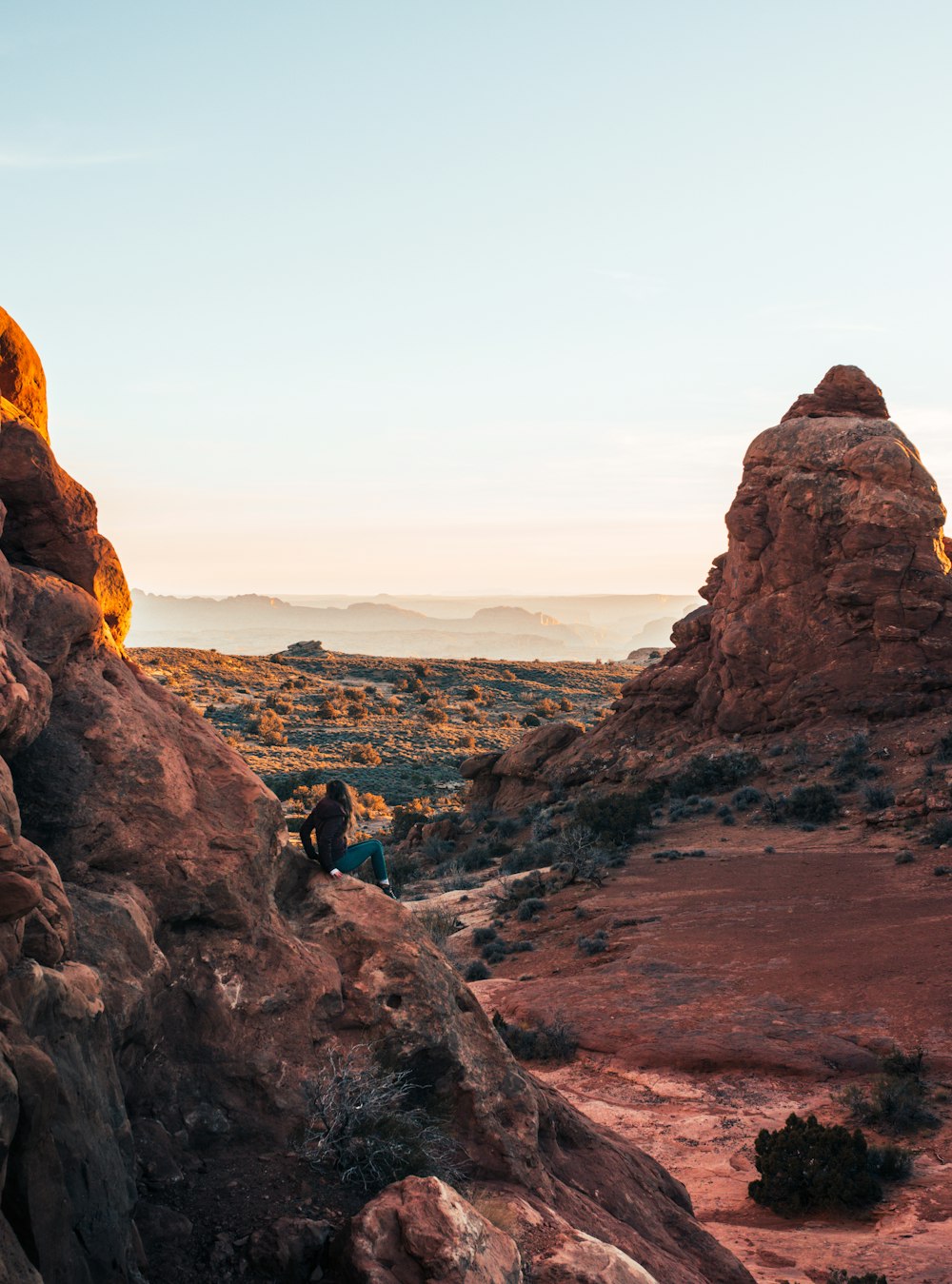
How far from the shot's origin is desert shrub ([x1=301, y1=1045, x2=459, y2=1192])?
20.5 feet

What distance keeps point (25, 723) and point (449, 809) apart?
124 ft

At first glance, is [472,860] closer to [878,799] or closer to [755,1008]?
[878,799]

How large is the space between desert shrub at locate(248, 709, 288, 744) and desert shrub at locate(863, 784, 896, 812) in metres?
33.2

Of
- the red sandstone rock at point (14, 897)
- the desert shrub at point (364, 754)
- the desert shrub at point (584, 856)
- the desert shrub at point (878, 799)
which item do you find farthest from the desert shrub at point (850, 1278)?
the desert shrub at point (364, 754)

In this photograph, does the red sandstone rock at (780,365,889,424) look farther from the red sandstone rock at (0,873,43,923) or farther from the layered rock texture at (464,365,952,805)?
the red sandstone rock at (0,873,43,923)

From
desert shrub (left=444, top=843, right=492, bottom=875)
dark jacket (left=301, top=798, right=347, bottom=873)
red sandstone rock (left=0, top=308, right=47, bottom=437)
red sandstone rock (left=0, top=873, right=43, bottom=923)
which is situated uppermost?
red sandstone rock (left=0, top=308, right=47, bottom=437)

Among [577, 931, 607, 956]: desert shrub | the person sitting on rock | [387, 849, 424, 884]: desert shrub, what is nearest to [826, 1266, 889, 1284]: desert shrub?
the person sitting on rock

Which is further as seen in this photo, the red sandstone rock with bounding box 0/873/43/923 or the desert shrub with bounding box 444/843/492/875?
the desert shrub with bounding box 444/843/492/875

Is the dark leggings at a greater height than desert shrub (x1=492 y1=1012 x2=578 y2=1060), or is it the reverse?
the dark leggings

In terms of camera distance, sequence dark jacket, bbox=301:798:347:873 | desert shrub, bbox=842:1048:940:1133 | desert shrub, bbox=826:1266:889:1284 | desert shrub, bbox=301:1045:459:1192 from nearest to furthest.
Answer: desert shrub, bbox=301:1045:459:1192
desert shrub, bbox=826:1266:889:1284
dark jacket, bbox=301:798:347:873
desert shrub, bbox=842:1048:940:1133

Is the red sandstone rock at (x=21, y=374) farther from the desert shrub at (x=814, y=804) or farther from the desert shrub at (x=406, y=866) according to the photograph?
the desert shrub at (x=406, y=866)

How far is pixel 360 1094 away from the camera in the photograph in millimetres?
6523

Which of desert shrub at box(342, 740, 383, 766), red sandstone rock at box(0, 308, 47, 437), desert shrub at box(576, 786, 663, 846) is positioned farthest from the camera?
desert shrub at box(342, 740, 383, 766)

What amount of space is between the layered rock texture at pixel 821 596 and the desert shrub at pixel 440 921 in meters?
12.2
